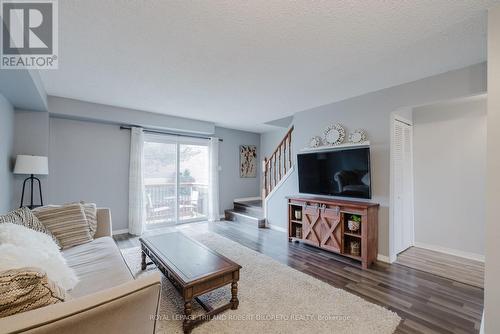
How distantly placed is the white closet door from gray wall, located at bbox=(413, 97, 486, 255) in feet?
0.58

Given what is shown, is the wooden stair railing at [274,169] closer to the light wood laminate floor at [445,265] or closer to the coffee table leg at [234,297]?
the light wood laminate floor at [445,265]

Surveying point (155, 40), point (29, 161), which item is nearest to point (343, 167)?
point (155, 40)

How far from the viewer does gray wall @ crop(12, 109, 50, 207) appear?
3387mm

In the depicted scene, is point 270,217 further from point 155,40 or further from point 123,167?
point 155,40

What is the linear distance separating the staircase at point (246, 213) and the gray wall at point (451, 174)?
9.69 feet

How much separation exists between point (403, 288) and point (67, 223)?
12.3 ft

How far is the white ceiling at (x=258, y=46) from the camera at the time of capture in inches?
63.7

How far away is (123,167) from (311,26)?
4.29m

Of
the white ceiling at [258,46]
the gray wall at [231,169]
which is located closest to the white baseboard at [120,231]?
the gray wall at [231,169]

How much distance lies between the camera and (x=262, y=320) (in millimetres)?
1899

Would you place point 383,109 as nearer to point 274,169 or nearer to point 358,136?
point 358,136

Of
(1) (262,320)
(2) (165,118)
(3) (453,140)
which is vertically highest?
(2) (165,118)

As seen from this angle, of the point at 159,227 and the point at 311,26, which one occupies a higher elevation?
the point at 311,26

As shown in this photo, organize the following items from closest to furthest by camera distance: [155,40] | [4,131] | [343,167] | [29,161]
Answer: [155,40] < [4,131] < [29,161] < [343,167]
